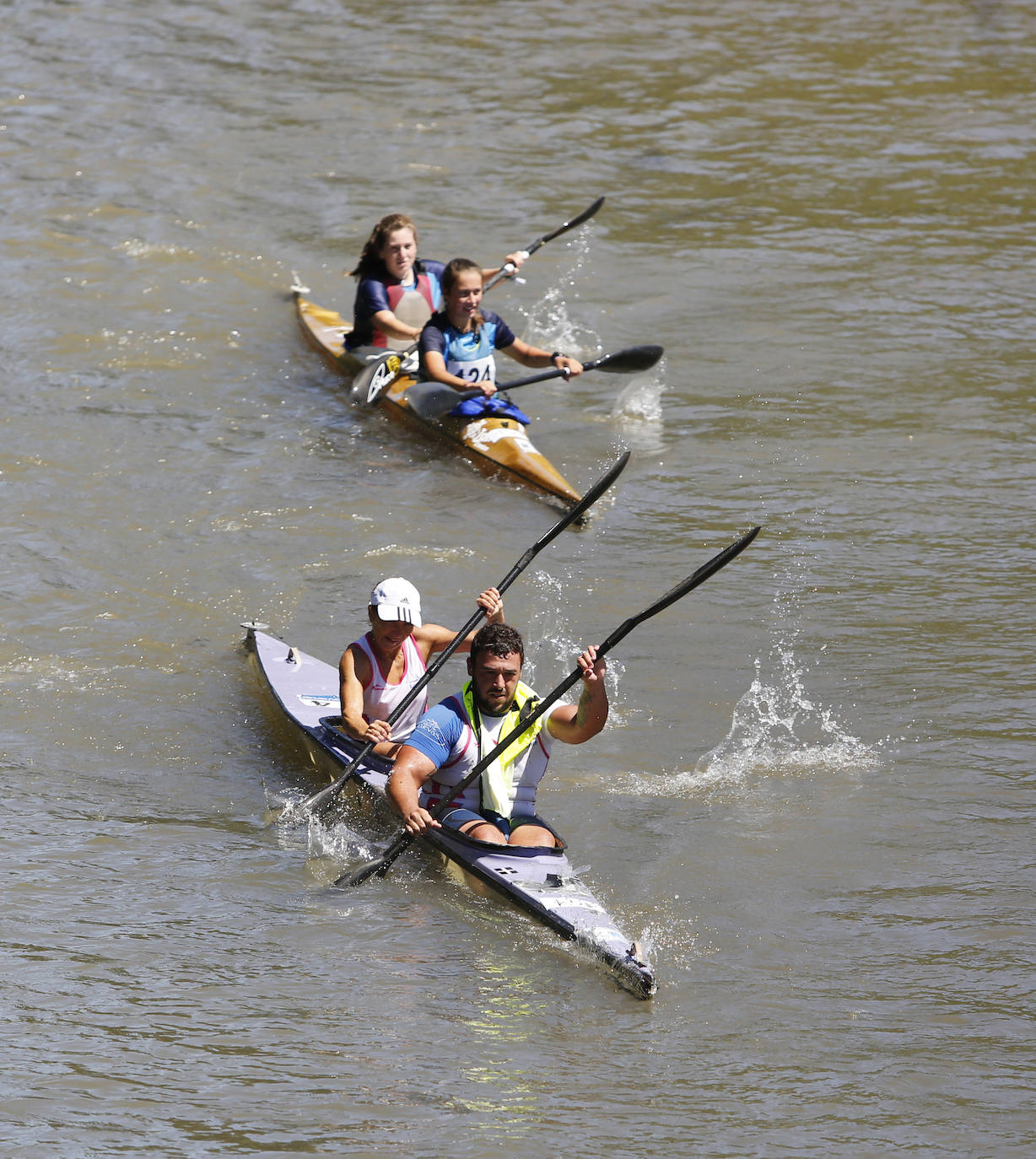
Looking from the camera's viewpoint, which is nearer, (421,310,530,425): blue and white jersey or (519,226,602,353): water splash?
(421,310,530,425): blue and white jersey

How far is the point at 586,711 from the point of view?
18.3 feet

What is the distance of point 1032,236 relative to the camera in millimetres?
13430

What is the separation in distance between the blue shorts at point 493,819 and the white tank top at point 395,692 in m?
0.64

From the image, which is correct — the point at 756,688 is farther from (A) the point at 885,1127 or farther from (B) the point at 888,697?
(A) the point at 885,1127

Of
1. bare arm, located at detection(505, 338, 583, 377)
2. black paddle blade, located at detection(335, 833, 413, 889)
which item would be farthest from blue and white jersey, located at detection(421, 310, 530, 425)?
black paddle blade, located at detection(335, 833, 413, 889)

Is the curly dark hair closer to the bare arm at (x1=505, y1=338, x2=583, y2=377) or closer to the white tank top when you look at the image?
the white tank top

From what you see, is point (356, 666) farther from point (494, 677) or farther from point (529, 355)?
point (529, 355)

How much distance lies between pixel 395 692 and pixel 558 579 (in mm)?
2261

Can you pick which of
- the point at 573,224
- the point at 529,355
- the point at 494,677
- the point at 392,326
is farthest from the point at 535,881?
the point at 573,224

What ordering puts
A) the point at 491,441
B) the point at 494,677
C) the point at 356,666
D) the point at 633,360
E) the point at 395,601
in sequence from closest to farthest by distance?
the point at 494,677 < the point at 395,601 < the point at 356,666 < the point at 491,441 < the point at 633,360

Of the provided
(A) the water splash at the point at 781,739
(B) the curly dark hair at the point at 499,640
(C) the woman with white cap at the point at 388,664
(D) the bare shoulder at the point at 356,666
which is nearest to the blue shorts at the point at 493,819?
(C) the woman with white cap at the point at 388,664

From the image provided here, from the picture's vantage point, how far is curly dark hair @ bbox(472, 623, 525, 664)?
5.55 m

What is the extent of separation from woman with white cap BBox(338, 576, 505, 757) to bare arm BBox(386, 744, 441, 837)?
53cm

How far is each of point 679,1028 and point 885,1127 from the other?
73cm
